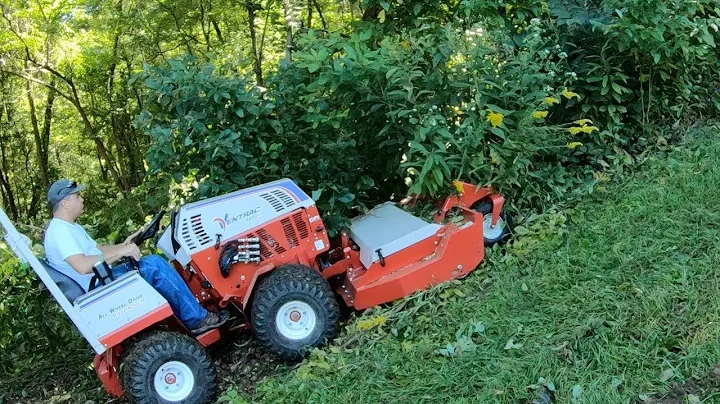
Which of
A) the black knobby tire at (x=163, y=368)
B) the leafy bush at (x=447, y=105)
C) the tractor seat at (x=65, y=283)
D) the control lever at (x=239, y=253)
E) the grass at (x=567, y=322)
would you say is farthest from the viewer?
the leafy bush at (x=447, y=105)

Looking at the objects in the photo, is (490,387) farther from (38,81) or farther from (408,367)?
(38,81)

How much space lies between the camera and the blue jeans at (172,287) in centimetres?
414

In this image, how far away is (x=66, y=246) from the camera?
152 inches

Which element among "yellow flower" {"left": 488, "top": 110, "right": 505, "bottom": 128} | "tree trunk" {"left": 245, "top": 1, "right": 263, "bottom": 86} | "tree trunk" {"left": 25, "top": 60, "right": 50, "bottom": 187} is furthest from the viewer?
"tree trunk" {"left": 25, "top": 60, "right": 50, "bottom": 187}

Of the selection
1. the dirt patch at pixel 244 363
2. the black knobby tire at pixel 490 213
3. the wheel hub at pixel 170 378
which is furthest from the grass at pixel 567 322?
the wheel hub at pixel 170 378

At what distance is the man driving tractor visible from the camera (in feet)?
12.8

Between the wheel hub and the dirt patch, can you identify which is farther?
the dirt patch

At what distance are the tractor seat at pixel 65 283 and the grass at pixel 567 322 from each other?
4.28ft

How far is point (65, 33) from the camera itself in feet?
35.8

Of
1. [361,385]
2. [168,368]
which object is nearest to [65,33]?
[168,368]

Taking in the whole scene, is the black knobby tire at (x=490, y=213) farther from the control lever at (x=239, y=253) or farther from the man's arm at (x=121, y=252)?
the man's arm at (x=121, y=252)

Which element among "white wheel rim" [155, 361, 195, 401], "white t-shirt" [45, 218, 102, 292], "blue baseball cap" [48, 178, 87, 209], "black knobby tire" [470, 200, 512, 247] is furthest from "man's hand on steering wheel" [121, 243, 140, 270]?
"black knobby tire" [470, 200, 512, 247]

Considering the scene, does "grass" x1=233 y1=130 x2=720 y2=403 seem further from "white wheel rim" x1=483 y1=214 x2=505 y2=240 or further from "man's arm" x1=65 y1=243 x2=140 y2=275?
"man's arm" x1=65 y1=243 x2=140 y2=275

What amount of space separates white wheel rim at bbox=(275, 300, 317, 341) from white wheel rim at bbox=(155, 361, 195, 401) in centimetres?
64
